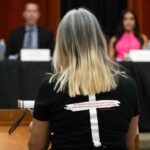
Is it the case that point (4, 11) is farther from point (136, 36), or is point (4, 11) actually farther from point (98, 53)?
point (98, 53)

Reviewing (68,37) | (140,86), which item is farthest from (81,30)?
(140,86)

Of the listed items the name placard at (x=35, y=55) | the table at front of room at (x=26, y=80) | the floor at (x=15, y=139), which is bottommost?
→ the table at front of room at (x=26, y=80)

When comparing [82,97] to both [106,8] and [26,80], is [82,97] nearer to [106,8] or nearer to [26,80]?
[26,80]

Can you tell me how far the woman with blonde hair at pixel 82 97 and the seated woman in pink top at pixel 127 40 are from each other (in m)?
4.45

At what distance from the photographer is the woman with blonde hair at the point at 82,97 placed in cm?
200

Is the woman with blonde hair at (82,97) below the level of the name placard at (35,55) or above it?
above

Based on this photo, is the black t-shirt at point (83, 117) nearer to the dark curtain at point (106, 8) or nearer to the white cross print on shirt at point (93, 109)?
the white cross print on shirt at point (93, 109)

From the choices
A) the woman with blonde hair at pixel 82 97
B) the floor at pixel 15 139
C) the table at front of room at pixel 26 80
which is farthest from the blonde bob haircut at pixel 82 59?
the table at front of room at pixel 26 80

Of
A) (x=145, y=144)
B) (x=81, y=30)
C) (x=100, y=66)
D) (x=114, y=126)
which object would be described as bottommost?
(x=145, y=144)

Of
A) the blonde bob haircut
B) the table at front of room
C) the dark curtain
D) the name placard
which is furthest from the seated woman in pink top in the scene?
the blonde bob haircut

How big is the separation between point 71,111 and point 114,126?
7.4 inches

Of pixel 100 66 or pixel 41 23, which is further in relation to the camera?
pixel 41 23

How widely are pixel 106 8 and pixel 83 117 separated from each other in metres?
6.29

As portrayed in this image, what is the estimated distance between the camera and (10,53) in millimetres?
6566
